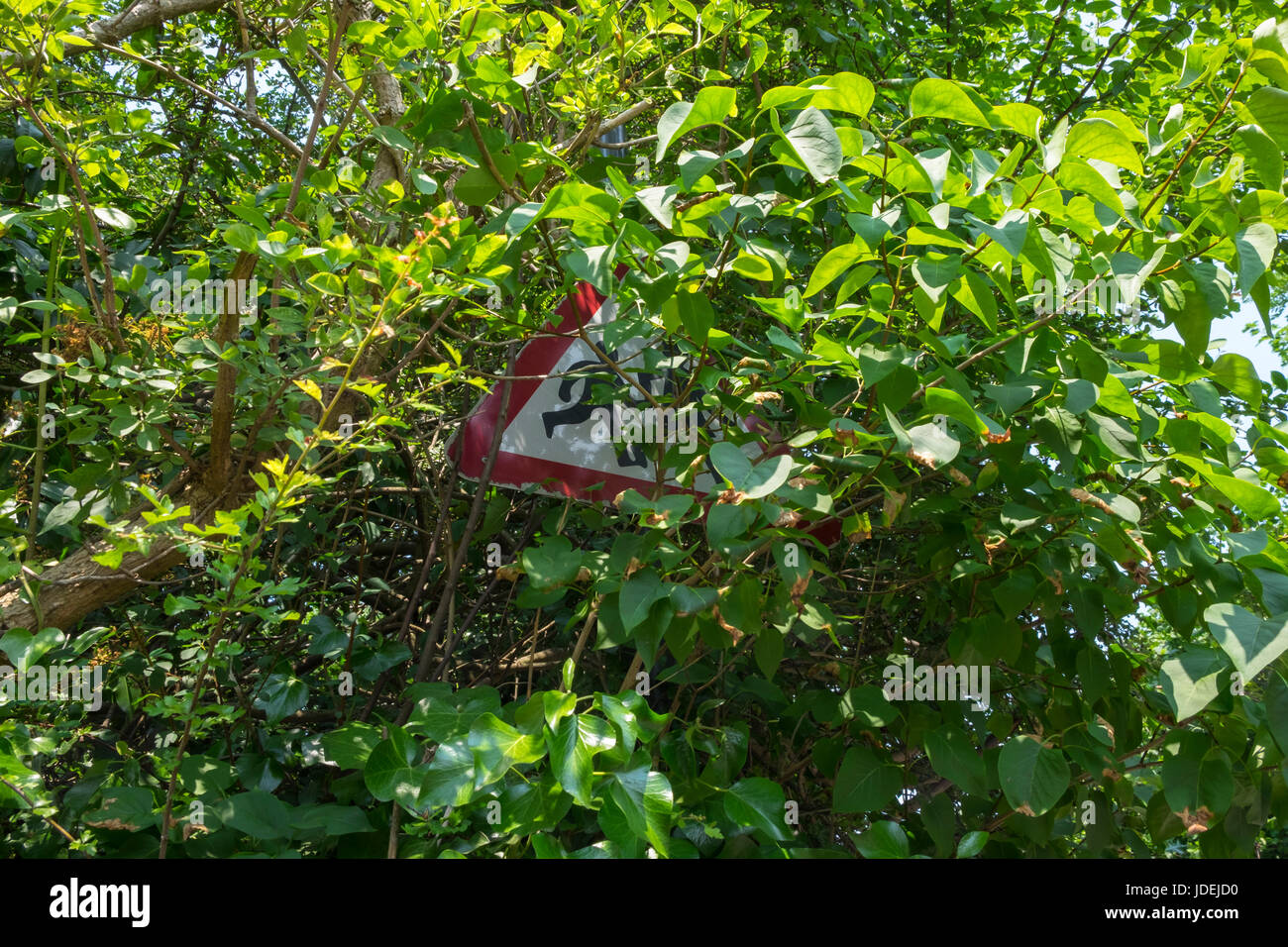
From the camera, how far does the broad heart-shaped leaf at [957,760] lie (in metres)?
1.56

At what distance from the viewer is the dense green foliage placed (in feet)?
4.06

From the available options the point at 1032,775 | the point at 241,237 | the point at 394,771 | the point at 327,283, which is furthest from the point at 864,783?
the point at 241,237

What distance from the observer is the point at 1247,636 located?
1.10 meters

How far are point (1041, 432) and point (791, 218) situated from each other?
0.97 metres

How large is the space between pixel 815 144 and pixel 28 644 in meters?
1.38

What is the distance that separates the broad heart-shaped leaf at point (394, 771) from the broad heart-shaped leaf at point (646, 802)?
328 mm

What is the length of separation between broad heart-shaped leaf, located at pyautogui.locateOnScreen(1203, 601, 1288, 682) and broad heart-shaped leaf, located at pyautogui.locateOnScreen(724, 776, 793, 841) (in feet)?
2.06

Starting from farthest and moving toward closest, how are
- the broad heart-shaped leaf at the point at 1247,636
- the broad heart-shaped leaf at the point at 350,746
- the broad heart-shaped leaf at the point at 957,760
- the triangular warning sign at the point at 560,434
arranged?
the triangular warning sign at the point at 560,434
the broad heart-shaped leaf at the point at 957,760
the broad heart-shaped leaf at the point at 350,746
the broad heart-shaped leaf at the point at 1247,636

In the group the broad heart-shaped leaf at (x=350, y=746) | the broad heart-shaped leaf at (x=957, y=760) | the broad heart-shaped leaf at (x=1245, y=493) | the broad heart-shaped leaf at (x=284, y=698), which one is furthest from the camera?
the broad heart-shaped leaf at (x=284, y=698)

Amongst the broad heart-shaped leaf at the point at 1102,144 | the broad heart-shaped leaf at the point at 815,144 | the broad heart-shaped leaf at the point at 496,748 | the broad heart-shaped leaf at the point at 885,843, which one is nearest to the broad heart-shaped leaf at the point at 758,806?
the broad heart-shaped leaf at the point at 885,843

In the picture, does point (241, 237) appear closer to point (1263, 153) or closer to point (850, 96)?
point (850, 96)

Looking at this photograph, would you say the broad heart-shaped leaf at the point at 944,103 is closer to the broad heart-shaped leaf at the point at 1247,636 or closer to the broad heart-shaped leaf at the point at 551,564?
the broad heart-shaped leaf at the point at 1247,636

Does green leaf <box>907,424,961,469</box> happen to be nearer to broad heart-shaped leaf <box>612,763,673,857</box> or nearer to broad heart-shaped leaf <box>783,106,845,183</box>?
broad heart-shaped leaf <box>783,106,845,183</box>

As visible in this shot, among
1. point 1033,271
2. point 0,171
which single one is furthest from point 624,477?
point 0,171
